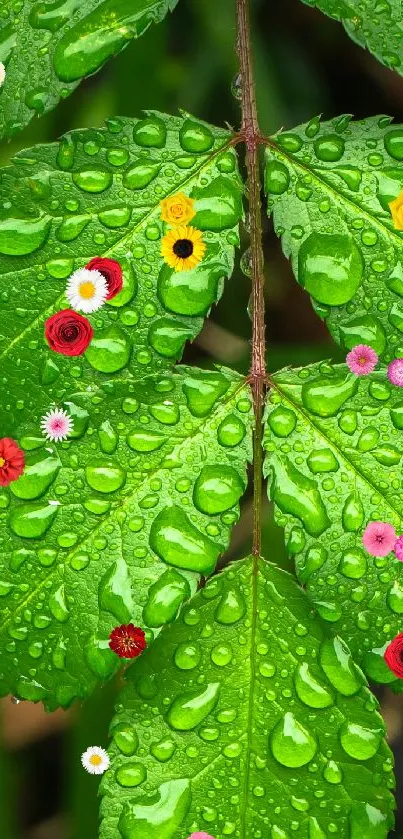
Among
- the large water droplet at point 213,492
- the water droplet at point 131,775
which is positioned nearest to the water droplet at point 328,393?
the large water droplet at point 213,492

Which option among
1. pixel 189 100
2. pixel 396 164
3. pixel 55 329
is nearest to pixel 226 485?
pixel 55 329

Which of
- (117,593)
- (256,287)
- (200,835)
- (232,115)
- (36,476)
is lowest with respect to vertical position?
(200,835)

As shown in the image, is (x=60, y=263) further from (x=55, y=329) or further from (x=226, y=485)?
A: (x=226, y=485)

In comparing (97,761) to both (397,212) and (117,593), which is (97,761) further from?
(397,212)

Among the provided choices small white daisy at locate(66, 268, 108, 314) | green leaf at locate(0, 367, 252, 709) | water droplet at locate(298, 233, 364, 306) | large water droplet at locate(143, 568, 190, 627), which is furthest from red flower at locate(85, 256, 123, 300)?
large water droplet at locate(143, 568, 190, 627)

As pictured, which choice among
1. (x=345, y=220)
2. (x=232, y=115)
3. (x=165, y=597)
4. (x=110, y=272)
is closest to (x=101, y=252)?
(x=110, y=272)

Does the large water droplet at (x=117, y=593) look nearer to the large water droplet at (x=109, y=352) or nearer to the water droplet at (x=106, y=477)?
the water droplet at (x=106, y=477)

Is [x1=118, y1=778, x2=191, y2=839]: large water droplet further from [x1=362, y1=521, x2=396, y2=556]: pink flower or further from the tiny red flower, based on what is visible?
[x1=362, y1=521, x2=396, y2=556]: pink flower
